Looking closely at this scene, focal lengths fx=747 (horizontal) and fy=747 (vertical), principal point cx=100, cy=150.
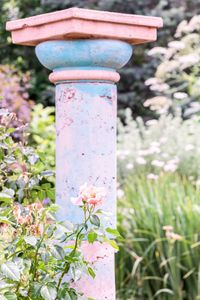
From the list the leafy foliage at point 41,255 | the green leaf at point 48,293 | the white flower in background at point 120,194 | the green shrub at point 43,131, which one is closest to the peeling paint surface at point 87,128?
the leafy foliage at point 41,255

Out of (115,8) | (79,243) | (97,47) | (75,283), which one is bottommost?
(75,283)

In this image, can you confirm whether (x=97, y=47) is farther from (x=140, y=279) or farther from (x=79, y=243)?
(x=140, y=279)

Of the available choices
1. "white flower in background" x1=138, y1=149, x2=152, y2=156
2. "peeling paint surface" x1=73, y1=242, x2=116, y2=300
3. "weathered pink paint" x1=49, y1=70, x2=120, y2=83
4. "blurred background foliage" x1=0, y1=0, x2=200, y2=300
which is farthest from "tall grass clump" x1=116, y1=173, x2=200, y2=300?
"weathered pink paint" x1=49, y1=70, x2=120, y2=83

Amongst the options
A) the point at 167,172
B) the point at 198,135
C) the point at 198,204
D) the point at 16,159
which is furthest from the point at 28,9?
the point at 16,159

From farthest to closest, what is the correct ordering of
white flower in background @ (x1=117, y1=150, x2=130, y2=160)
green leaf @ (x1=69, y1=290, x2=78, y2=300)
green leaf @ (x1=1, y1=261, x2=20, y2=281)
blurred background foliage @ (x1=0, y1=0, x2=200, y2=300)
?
white flower in background @ (x1=117, y1=150, x2=130, y2=160), blurred background foliage @ (x1=0, y1=0, x2=200, y2=300), green leaf @ (x1=69, y1=290, x2=78, y2=300), green leaf @ (x1=1, y1=261, x2=20, y2=281)

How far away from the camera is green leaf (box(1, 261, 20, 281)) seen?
5.74 ft

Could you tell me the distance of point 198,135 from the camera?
19.7ft

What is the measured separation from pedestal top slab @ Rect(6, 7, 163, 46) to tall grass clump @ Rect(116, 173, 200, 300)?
1.95m

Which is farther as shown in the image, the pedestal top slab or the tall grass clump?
the tall grass clump

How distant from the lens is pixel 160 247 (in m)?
4.15

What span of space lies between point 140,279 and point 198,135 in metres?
2.10

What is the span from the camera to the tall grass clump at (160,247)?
4.07 m

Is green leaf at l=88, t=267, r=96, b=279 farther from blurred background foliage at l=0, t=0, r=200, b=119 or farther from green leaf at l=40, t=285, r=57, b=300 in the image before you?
blurred background foliage at l=0, t=0, r=200, b=119

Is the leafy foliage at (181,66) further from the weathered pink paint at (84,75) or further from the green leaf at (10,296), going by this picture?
the green leaf at (10,296)
